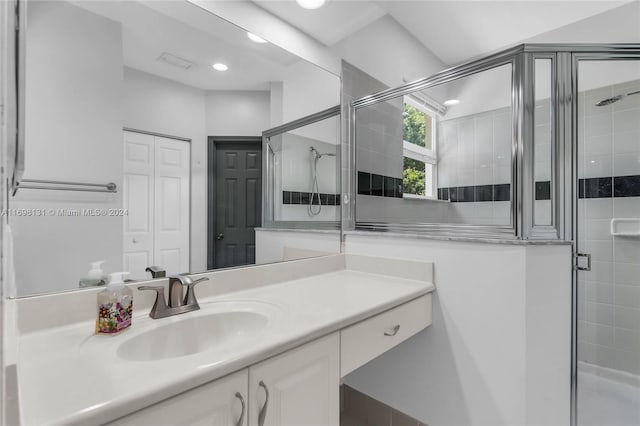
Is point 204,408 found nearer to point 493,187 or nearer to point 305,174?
point 305,174

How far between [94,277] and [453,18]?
269cm

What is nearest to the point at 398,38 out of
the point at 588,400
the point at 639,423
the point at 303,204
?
the point at 303,204

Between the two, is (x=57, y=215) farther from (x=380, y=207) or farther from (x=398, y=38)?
(x=398, y=38)

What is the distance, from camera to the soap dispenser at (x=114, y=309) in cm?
88

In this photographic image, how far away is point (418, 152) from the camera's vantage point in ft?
7.59

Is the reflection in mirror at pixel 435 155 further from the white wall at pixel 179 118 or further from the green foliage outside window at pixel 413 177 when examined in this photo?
the white wall at pixel 179 118

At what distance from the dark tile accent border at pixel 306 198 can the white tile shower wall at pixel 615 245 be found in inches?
57.0

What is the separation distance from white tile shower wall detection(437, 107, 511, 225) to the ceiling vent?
159cm

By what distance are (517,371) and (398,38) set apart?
7.62 feet

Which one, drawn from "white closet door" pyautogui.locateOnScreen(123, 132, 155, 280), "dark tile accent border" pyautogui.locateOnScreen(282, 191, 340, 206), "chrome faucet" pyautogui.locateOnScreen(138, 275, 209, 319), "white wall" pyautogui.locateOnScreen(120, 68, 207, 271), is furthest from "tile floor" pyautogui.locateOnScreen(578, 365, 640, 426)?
"white closet door" pyautogui.locateOnScreen(123, 132, 155, 280)

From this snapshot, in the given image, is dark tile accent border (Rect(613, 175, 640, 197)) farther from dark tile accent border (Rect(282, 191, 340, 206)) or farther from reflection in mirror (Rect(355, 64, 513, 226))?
dark tile accent border (Rect(282, 191, 340, 206))

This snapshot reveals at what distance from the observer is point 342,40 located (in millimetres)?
1906

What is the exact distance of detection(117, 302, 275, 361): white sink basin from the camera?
896 millimetres

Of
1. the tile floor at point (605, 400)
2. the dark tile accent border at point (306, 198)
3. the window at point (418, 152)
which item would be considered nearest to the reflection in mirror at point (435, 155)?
the window at point (418, 152)
